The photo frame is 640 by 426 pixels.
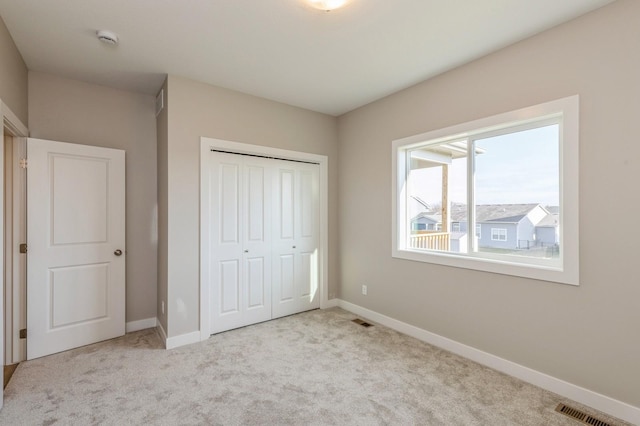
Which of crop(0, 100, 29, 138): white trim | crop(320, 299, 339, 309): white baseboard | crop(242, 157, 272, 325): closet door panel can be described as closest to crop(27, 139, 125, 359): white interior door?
crop(0, 100, 29, 138): white trim

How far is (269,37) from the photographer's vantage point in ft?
7.88

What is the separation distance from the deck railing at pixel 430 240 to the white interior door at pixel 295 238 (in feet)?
4.35

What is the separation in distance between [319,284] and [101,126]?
3.18 meters

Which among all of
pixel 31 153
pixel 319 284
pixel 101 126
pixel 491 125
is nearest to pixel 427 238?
pixel 491 125

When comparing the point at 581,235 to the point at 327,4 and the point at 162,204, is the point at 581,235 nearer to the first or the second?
the point at 327,4

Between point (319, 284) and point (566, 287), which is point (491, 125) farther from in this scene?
point (319, 284)

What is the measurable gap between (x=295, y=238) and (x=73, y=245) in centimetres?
235

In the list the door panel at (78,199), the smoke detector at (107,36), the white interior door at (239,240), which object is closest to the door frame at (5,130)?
the door panel at (78,199)

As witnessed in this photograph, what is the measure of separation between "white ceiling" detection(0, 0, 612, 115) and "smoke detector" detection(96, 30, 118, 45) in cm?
4

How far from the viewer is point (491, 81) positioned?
8.66 ft

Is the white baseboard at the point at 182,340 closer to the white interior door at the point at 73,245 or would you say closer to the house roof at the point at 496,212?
the white interior door at the point at 73,245

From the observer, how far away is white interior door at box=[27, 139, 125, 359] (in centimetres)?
281

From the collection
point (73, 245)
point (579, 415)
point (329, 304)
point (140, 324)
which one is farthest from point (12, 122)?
point (579, 415)

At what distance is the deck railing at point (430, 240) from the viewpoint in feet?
10.5
